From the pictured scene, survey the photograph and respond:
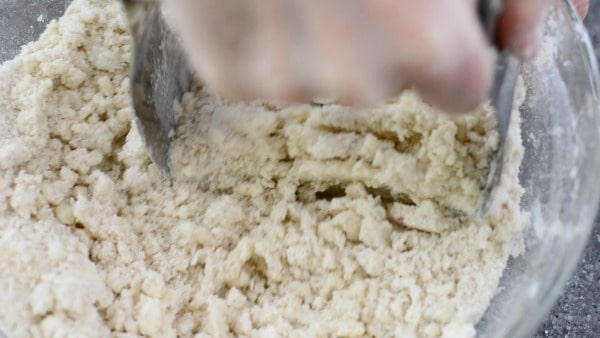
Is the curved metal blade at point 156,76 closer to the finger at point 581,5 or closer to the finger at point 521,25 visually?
the finger at point 521,25

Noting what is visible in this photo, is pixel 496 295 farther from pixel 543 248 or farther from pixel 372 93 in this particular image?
pixel 372 93

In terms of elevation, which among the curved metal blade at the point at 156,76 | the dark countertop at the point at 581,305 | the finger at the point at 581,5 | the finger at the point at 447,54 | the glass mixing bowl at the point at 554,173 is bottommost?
the dark countertop at the point at 581,305

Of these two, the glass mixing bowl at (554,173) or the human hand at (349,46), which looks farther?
the glass mixing bowl at (554,173)

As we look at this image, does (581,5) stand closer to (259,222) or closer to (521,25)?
(521,25)

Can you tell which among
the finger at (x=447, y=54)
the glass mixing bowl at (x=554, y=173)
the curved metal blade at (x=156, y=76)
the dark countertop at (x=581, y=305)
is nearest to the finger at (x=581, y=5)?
the glass mixing bowl at (x=554, y=173)

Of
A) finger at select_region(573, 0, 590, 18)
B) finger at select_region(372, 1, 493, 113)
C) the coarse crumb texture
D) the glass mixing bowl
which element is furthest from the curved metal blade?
finger at select_region(573, 0, 590, 18)

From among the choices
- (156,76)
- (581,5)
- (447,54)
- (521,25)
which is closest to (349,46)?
(447,54)
